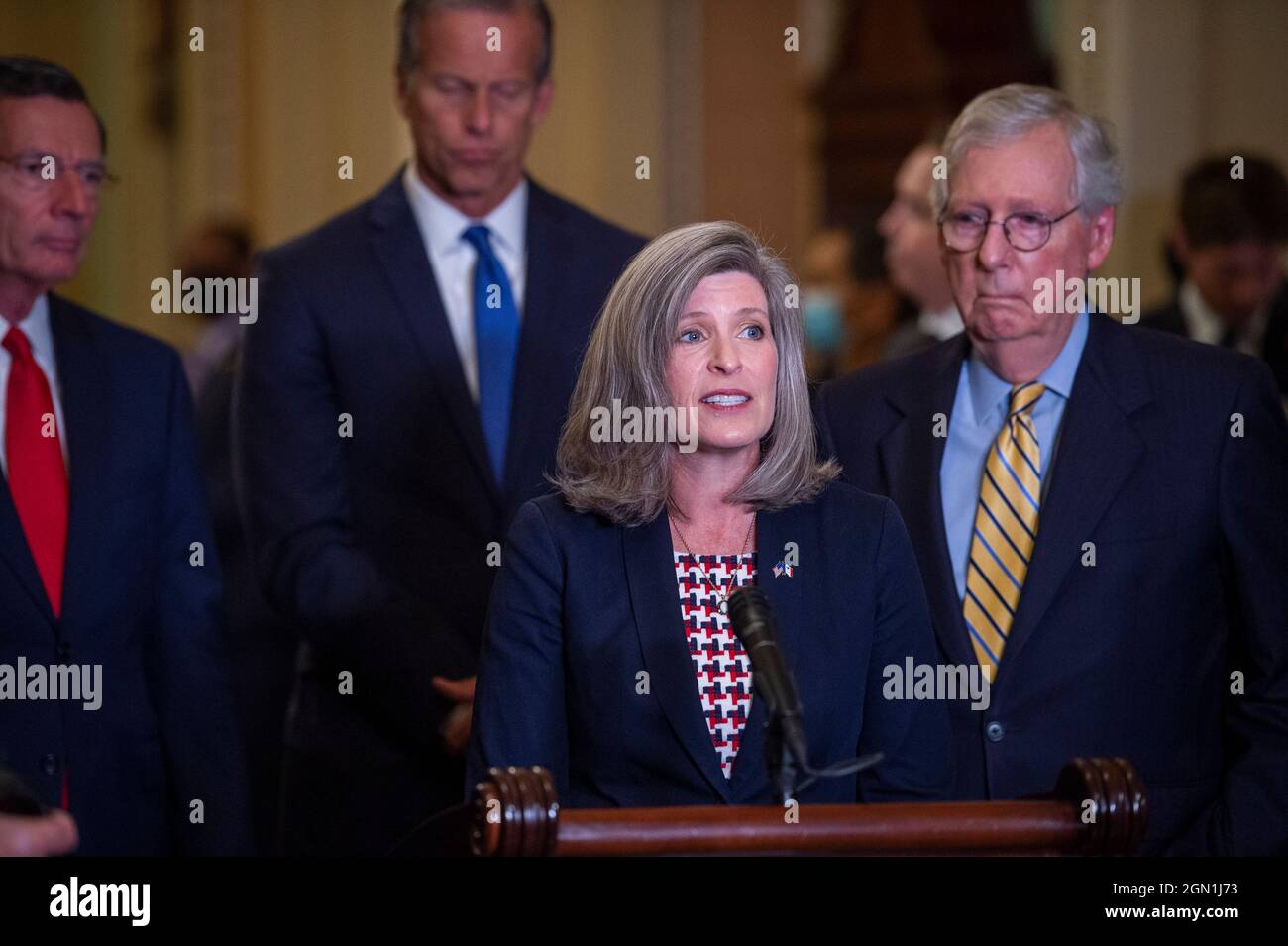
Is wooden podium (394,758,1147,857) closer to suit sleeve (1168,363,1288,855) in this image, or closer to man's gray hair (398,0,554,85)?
suit sleeve (1168,363,1288,855)

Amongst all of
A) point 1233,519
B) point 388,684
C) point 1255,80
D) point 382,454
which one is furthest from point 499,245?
point 1255,80

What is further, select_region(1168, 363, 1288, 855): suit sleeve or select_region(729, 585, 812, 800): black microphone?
select_region(1168, 363, 1288, 855): suit sleeve

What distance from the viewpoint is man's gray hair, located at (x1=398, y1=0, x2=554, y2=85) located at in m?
3.39

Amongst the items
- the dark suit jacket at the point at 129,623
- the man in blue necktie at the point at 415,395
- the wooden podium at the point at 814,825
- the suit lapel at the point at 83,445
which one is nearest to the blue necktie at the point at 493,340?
the man in blue necktie at the point at 415,395

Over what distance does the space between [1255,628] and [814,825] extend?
101 centimetres

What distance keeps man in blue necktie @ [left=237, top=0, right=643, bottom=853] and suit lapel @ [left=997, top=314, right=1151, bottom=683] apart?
885 millimetres

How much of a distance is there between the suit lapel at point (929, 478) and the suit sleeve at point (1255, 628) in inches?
16.4

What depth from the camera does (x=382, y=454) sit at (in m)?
3.37

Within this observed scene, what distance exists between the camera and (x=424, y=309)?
133 inches

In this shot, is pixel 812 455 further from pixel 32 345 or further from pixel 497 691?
pixel 32 345

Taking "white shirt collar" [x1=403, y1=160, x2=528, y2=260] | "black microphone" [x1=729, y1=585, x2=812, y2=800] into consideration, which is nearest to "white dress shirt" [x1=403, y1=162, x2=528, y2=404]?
"white shirt collar" [x1=403, y1=160, x2=528, y2=260]

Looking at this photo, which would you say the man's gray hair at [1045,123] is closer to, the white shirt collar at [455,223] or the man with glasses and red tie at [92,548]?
the white shirt collar at [455,223]

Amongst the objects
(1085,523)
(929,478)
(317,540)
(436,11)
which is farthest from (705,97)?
(1085,523)
